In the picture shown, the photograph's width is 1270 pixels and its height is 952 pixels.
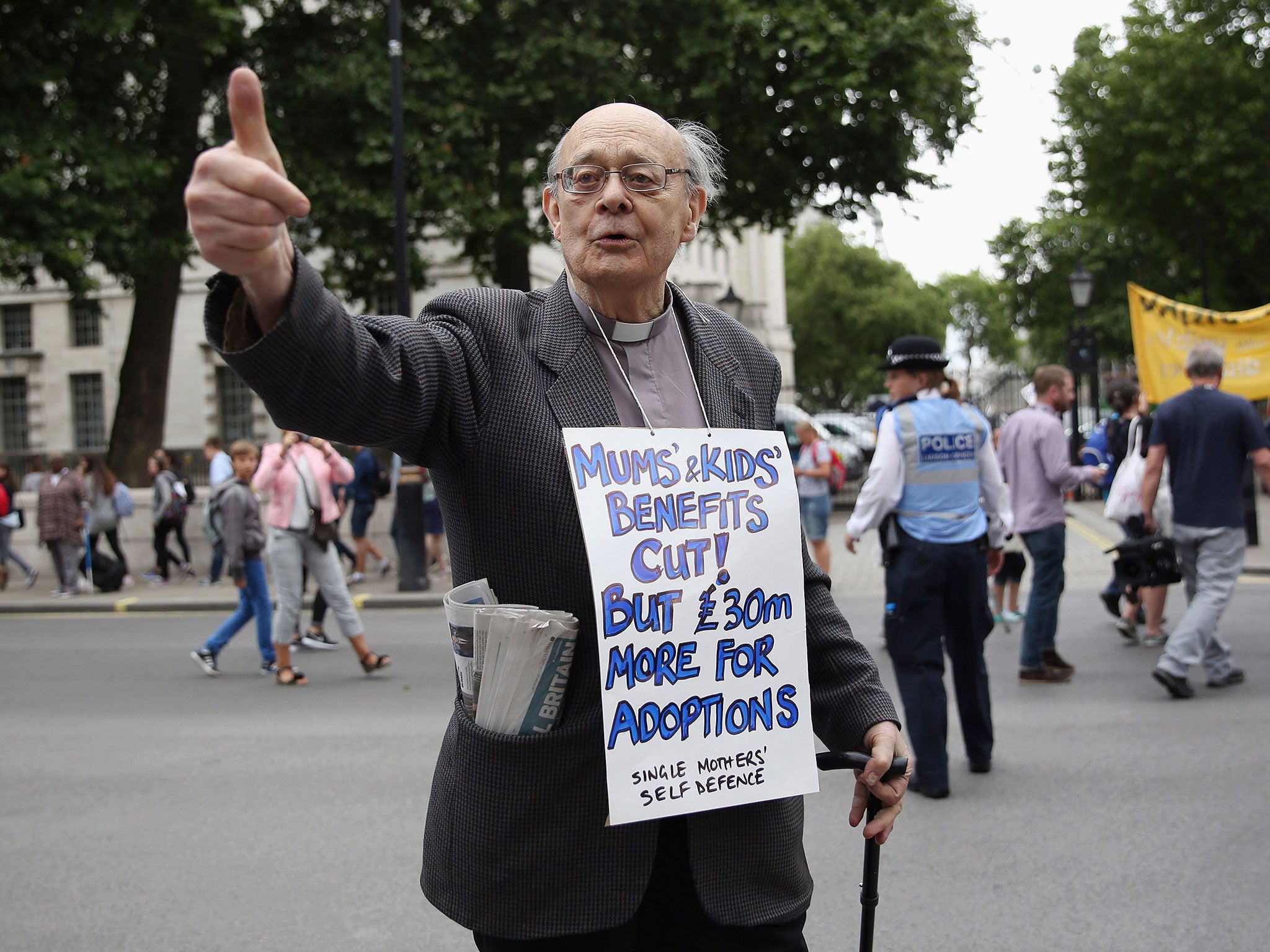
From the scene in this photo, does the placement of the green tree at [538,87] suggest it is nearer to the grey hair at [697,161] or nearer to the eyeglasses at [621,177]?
the grey hair at [697,161]

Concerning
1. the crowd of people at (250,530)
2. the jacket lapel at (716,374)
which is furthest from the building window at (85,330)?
the jacket lapel at (716,374)

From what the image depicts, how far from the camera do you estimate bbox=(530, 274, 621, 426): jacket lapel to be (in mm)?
2047

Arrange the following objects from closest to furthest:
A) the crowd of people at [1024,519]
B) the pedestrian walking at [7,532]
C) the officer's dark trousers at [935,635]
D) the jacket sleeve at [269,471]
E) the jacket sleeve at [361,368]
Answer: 1. the jacket sleeve at [361,368]
2. the officer's dark trousers at [935,635]
3. the crowd of people at [1024,519]
4. the jacket sleeve at [269,471]
5. the pedestrian walking at [7,532]

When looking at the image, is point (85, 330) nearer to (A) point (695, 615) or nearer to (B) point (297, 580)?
(B) point (297, 580)

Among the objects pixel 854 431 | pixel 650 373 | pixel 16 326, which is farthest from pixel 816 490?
pixel 16 326

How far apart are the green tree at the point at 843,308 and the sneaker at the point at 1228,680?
5517cm

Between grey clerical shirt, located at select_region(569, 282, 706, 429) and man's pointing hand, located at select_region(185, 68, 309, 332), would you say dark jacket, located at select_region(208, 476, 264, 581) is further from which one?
man's pointing hand, located at select_region(185, 68, 309, 332)

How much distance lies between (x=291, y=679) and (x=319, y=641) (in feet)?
5.63

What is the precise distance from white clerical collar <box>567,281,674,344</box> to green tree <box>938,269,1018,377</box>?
92.8 m

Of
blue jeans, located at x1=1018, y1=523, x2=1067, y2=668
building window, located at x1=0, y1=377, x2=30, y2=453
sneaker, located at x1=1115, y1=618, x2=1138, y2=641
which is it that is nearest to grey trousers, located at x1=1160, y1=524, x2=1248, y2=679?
blue jeans, located at x1=1018, y1=523, x2=1067, y2=668

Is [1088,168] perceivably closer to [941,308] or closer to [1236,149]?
[1236,149]

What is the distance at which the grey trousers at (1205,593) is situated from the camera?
301 inches

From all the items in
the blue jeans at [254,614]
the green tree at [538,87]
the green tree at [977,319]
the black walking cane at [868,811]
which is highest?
the green tree at [977,319]

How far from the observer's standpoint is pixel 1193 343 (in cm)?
1325
